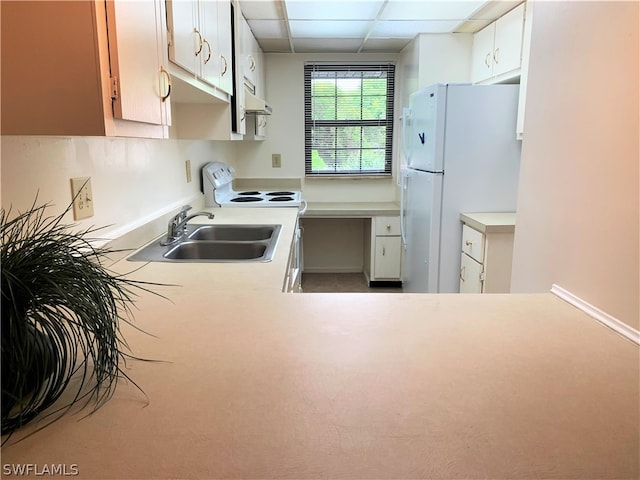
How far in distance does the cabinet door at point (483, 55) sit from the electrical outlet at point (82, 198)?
9.16ft

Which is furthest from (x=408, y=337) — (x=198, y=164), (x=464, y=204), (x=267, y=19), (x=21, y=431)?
(x=267, y=19)

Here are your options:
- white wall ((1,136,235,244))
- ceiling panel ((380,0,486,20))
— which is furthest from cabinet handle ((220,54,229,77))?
ceiling panel ((380,0,486,20))

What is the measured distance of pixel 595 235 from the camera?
105 centimetres

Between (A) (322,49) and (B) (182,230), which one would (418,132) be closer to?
(A) (322,49)

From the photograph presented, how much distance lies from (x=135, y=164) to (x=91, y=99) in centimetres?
110

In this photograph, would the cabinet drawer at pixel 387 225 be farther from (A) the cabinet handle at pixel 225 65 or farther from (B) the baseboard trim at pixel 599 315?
(B) the baseboard trim at pixel 599 315

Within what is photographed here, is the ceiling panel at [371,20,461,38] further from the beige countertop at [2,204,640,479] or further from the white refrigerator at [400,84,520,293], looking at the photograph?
the beige countertop at [2,204,640,479]

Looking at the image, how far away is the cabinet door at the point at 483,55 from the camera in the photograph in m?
3.23

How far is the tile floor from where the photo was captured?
4.16 meters

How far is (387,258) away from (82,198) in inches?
116

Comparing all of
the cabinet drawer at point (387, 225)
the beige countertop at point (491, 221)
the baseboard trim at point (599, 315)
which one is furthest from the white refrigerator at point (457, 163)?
the baseboard trim at point (599, 315)

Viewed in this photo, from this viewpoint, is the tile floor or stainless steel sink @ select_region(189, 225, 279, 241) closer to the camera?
stainless steel sink @ select_region(189, 225, 279, 241)

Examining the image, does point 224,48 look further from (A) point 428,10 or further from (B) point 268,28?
(A) point 428,10

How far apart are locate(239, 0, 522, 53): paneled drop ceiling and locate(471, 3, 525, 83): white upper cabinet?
0.07 m
